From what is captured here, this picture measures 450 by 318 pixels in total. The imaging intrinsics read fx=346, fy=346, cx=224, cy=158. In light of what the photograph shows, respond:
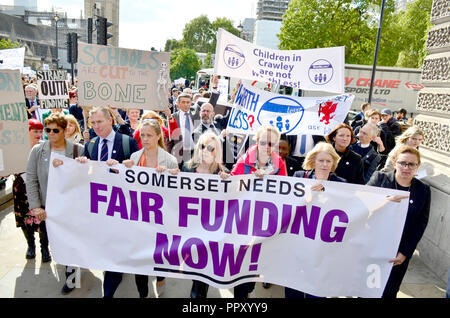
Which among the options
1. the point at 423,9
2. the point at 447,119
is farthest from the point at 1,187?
the point at 423,9

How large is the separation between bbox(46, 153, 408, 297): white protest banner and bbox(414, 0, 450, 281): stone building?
1.71 meters

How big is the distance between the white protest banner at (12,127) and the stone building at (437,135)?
4.71 m

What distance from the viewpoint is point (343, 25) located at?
2614 centimetres

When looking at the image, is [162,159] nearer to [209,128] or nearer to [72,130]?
[72,130]

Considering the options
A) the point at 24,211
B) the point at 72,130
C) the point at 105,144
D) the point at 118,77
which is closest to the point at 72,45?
the point at 118,77

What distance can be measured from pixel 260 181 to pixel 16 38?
4017 inches

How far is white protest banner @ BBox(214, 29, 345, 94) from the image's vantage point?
581 centimetres

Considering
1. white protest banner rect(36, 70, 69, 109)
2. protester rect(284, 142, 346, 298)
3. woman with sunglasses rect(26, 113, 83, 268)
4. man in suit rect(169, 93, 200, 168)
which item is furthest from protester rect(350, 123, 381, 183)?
white protest banner rect(36, 70, 69, 109)

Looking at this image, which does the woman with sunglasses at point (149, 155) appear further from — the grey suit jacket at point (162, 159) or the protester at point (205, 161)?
the protester at point (205, 161)

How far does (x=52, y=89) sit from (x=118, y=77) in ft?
8.95

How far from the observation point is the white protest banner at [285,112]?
482cm

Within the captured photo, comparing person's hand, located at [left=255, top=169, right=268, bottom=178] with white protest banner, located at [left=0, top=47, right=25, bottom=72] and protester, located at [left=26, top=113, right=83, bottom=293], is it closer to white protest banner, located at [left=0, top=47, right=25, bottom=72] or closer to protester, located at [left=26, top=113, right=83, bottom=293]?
protester, located at [left=26, top=113, right=83, bottom=293]

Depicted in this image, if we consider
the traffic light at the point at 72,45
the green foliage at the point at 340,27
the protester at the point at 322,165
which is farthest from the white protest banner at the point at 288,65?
the green foliage at the point at 340,27
